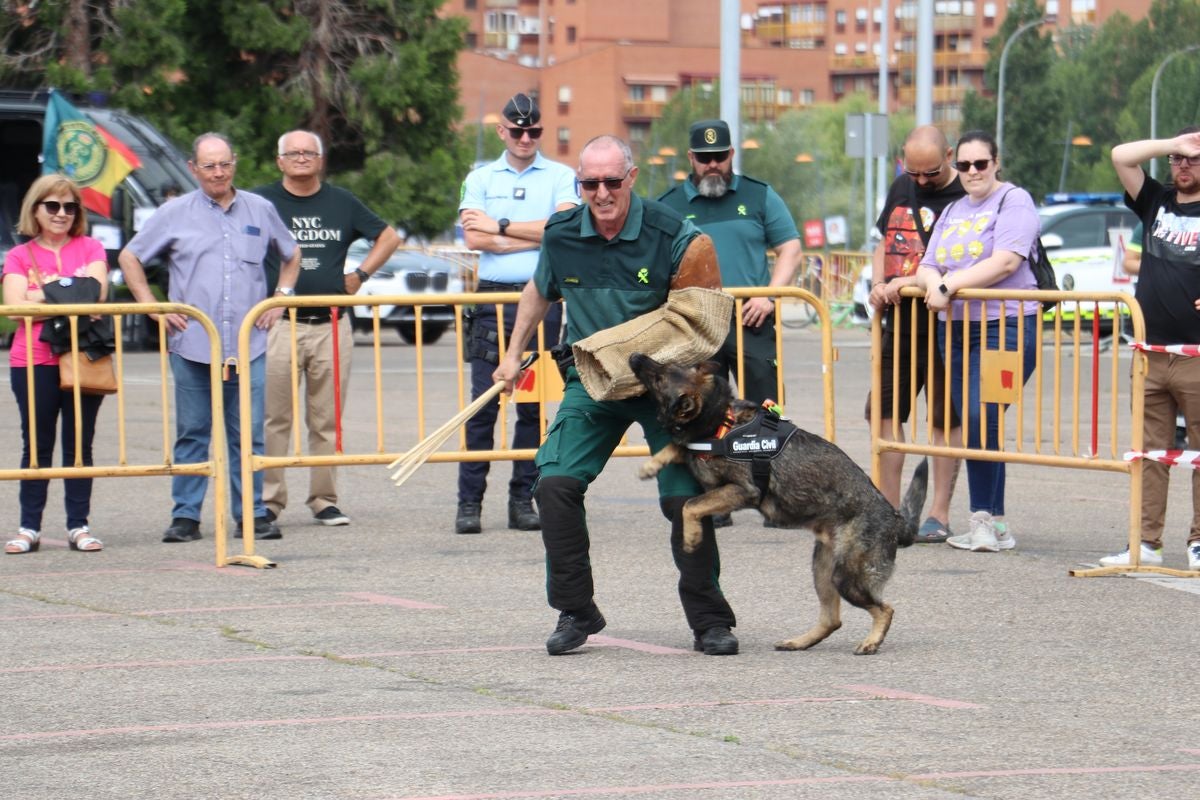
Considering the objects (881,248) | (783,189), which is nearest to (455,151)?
(881,248)

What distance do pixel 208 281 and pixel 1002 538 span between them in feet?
13.3

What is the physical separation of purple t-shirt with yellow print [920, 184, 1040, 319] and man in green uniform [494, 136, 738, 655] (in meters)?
2.85

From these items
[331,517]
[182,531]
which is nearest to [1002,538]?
[331,517]

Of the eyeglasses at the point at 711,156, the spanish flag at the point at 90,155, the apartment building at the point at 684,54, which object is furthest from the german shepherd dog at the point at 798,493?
the apartment building at the point at 684,54

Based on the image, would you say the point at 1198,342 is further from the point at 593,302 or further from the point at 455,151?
the point at 455,151

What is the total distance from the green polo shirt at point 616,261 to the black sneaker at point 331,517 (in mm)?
3777

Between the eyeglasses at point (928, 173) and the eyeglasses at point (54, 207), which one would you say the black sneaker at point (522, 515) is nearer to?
the eyeglasses at point (928, 173)

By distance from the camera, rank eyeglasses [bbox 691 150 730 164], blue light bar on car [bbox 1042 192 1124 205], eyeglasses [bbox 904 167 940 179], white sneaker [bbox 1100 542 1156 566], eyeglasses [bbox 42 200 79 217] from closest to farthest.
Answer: white sneaker [bbox 1100 542 1156 566], eyeglasses [bbox 42 200 79 217], eyeglasses [bbox 904 167 940 179], eyeglasses [bbox 691 150 730 164], blue light bar on car [bbox 1042 192 1124 205]

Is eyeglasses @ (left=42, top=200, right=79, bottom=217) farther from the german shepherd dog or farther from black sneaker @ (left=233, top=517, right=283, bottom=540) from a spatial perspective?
the german shepherd dog

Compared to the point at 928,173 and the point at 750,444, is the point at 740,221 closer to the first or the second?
the point at 928,173

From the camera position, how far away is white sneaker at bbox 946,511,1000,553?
9398 mm

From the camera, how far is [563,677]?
21.4ft

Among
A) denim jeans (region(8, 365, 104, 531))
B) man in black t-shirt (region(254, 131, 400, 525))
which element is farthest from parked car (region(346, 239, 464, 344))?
denim jeans (region(8, 365, 104, 531))

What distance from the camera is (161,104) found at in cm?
3788
